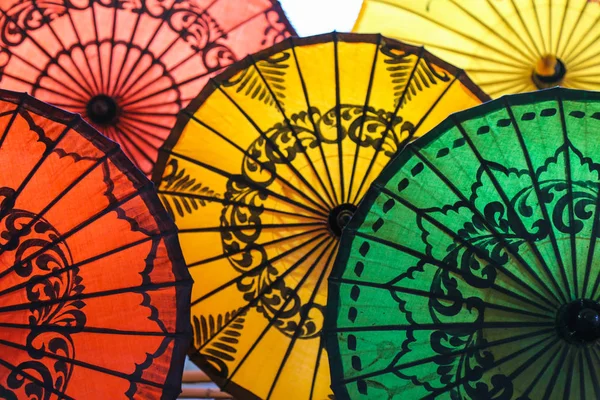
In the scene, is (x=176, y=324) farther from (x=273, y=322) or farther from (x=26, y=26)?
(x=26, y=26)

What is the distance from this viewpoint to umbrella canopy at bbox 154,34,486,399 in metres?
2.79

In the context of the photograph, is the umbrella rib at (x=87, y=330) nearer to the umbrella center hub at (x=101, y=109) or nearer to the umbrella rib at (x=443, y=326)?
the umbrella rib at (x=443, y=326)

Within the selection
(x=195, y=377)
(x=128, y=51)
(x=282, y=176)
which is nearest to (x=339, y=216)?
(x=282, y=176)

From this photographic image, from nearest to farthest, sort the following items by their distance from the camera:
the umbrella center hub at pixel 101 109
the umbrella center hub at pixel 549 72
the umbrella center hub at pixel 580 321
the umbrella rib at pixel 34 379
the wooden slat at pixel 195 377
A: 1. the umbrella center hub at pixel 580 321
2. the umbrella rib at pixel 34 379
3. the umbrella center hub at pixel 549 72
4. the umbrella center hub at pixel 101 109
5. the wooden slat at pixel 195 377

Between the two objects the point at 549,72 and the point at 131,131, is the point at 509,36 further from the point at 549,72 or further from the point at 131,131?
the point at 131,131

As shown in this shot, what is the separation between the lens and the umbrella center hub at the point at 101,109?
10.7 feet

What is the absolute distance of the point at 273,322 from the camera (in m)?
2.84

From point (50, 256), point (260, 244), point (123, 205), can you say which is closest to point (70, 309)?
point (50, 256)

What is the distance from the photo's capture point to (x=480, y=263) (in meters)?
2.27

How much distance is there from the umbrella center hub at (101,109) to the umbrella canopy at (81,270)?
2.92ft

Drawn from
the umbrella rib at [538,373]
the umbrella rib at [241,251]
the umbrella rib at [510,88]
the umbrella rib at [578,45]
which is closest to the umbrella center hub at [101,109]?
the umbrella rib at [241,251]

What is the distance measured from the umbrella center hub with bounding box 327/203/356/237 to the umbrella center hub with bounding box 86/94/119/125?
95 cm

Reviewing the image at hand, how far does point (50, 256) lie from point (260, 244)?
2.24ft

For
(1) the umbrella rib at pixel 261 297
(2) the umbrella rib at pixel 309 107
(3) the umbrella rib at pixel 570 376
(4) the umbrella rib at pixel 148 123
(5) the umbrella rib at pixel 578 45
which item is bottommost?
(3) the umbrella rib at pixel 570 376
